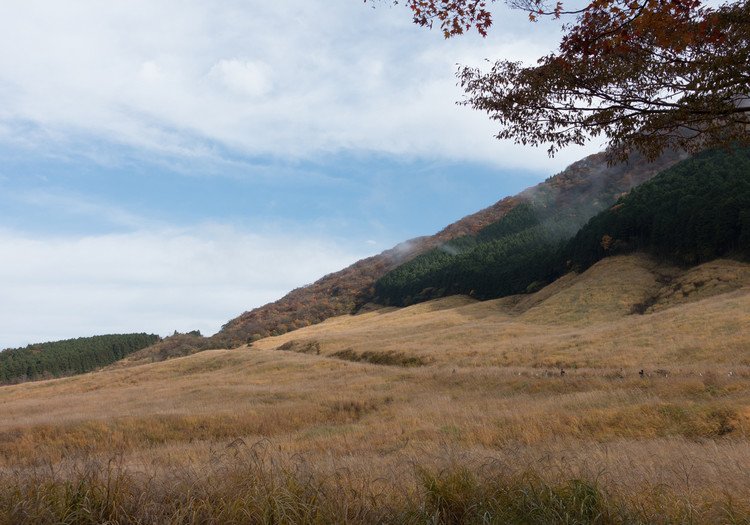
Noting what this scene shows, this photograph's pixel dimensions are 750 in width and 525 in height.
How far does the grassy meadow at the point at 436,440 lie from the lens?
4605 millimetres

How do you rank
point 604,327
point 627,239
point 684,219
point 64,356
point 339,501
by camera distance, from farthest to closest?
point 64,356 → point 627,239 → point 684,219 → point 604,327 → point 339,501

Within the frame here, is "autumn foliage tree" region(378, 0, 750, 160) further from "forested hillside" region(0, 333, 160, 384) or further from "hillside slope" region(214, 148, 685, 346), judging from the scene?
"forested hillside" region(0, 333, 160, 384)

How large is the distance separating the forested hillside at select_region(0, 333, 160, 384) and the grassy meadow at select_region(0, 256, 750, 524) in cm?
9946

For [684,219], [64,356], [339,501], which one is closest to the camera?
[339,501]

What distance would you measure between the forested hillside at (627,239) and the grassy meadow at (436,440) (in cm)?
2269

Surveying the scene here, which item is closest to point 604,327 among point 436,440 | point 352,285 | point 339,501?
point 436,440

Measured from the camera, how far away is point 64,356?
447 feet

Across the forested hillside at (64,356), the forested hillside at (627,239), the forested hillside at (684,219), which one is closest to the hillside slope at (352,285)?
the forested hillside at (627,239)

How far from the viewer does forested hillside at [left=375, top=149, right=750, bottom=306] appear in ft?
214

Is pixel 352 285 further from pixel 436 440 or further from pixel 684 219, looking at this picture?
pixel 436 440

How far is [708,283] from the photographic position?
55.2 m

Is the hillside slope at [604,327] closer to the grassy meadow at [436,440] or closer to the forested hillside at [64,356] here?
the grassy meadow at [436,440]

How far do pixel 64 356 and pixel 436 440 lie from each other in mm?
152483

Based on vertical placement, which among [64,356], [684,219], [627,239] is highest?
[64,356]
